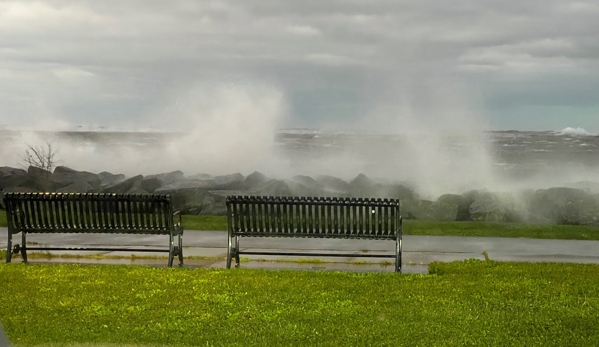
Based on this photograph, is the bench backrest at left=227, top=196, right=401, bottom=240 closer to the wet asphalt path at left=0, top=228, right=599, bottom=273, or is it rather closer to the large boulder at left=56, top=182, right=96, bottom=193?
the wet asphalt path at left=0, top=228, right=599, bottom=273

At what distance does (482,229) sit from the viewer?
12.8 m

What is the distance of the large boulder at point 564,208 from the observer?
48.7ft

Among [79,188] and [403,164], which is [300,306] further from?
[403,164]

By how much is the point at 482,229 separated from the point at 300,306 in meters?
6.76

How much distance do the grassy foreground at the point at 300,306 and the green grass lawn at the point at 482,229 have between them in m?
3.37

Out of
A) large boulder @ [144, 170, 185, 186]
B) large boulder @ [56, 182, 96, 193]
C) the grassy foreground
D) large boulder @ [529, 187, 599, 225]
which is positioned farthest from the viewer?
large boulder @ [144, 170, 185, 186]

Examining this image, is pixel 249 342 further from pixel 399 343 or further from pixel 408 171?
pixel 408 171

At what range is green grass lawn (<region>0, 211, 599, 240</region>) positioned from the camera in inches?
478

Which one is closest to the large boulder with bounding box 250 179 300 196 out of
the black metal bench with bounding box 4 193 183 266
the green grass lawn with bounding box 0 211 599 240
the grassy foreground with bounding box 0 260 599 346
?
the green grass lawn with bounding box 0 211 599 240

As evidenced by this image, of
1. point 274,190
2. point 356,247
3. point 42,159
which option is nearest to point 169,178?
point 42,159

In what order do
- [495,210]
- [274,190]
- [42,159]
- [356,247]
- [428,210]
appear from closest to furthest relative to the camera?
[356,247]
[428,210]
[495,210]
[274,190]
[42,159]

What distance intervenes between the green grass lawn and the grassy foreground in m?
3.37

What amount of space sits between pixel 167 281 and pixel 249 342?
2.39 m

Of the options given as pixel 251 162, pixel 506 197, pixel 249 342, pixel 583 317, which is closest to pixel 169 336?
pixel 249 342
